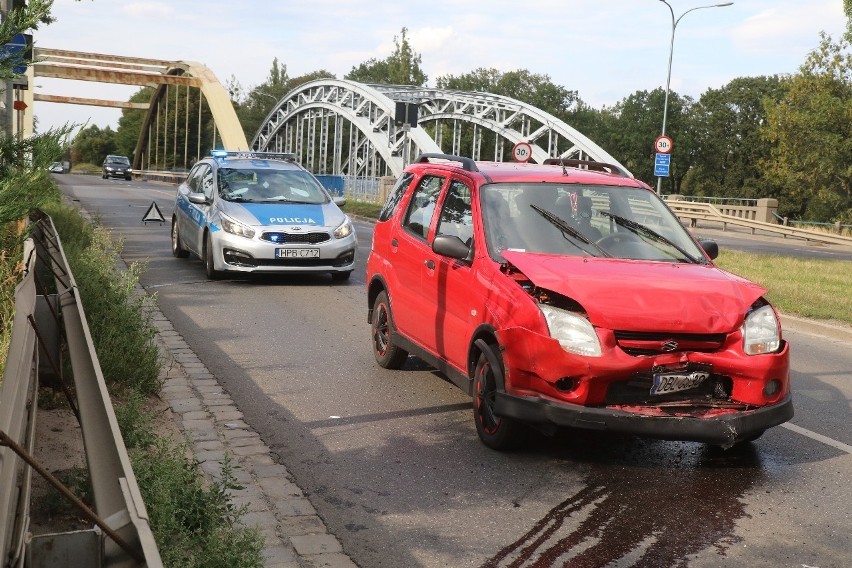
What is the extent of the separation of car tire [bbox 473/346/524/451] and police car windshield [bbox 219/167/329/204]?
31.0 ft

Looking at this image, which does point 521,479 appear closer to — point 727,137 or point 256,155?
point 256,155

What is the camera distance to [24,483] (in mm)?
3770

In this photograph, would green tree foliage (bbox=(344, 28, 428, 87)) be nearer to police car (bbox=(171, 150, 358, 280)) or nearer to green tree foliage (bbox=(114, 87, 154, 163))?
green tree foliage (bbox=(114, 87, 154, 163))

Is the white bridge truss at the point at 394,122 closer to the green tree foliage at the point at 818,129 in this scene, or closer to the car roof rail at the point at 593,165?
the green tree foliage at the point at 818,129

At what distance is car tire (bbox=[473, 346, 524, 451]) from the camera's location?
20.6 feet

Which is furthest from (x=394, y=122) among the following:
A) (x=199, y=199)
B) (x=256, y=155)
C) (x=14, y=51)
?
(x=14, y=51)

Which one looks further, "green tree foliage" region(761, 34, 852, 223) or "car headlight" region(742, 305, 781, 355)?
"green tree foliage" region(761, 34, 852, 223)

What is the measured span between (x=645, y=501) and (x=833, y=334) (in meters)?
7.67

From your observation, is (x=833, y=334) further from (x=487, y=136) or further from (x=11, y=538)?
(x=487, y=136)

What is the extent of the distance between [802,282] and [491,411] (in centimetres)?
1271

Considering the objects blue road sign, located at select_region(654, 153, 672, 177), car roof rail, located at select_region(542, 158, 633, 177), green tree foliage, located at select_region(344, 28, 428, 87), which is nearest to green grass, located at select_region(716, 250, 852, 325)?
car roof rail, located at select_region(542, 158, 633, 177)

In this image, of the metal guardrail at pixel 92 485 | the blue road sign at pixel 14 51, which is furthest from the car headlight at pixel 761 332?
Result: the blue road sign at pixel 14 51

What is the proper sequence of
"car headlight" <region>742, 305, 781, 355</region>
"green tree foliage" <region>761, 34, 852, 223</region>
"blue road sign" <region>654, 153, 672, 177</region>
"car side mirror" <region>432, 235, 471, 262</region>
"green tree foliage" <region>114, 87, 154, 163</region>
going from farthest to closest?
1. "green tree foliage" <region>114, 87, 154, 163</region>
2. "green tree foliage" <region>761, 34, 852, 223</region>
3. "blue road sign" <region>654, 153, 672, 177</region>
4. "car side mirror" <region>432, 235, 471, 262</region>
5. "car headlight" <region>742, 305, 781, 355</region>

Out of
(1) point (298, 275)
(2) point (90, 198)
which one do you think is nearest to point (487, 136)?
(2) point (90, 198)
